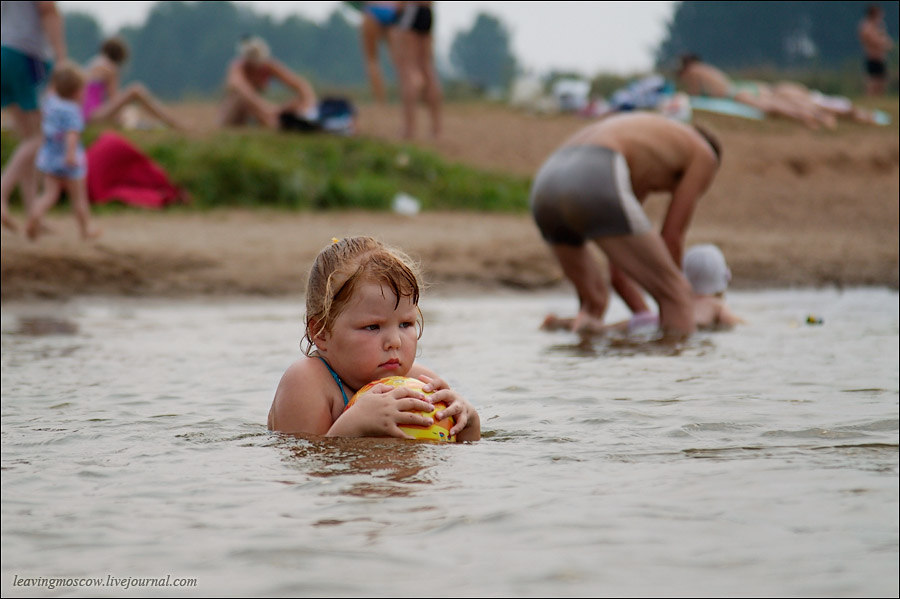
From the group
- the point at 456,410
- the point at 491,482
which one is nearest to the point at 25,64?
the point at 456,410

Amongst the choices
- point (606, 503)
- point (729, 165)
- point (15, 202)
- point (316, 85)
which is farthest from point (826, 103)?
point (606, 503)

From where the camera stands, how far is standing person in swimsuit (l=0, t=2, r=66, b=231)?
9305 mm

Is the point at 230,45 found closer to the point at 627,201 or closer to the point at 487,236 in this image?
the point at 487,236

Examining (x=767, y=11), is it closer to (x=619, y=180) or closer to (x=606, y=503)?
(x=619, y=180)

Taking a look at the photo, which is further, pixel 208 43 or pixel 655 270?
pixel 208 43

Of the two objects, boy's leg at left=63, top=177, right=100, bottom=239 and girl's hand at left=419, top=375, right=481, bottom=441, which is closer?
girl's hand at left=419, top=375, right=481, bottom=441

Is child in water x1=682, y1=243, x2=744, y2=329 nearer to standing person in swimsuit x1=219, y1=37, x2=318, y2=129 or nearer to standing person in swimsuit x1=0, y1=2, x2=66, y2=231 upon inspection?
standing person in swimsuit x1=0, y1=2, x2=66, y2=231

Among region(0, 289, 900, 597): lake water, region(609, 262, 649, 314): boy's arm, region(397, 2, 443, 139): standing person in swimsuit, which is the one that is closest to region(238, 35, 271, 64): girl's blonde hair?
region(397, 2, 443, 139): standing person in swimsuit

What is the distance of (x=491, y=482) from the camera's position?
3.28 metres

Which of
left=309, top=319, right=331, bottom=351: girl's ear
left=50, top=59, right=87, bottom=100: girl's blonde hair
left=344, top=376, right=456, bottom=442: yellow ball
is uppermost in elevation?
left=50, top=59, right=87, bottom=100: girl's blonde hair

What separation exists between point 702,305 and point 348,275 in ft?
13.0

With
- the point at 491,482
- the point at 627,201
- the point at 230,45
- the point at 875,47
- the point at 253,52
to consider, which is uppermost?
the point at 230,45

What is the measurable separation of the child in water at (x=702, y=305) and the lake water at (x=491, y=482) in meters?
0.97

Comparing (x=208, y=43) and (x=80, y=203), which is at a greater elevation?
(x=208, y=43)
